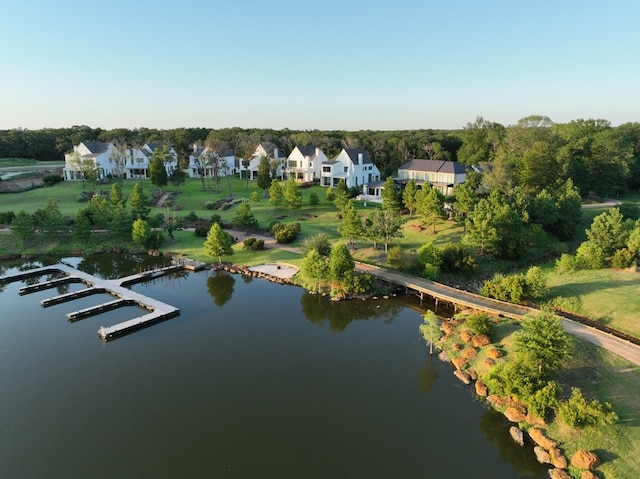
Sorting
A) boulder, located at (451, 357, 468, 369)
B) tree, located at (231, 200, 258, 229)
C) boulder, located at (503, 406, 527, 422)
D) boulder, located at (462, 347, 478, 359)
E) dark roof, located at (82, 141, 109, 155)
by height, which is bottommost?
boulder, located at (503, 406, 527, 422)

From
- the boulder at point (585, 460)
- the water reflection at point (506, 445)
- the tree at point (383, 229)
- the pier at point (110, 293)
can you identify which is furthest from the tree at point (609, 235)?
the pier at point (110, 293)

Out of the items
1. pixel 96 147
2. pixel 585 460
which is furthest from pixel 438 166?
pixel 96 147

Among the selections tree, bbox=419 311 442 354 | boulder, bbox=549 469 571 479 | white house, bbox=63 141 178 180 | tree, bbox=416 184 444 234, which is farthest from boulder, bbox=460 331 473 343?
white house, bbox=63 141 178 180

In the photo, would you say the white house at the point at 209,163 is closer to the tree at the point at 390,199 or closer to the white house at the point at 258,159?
the white house at the point at 258,159

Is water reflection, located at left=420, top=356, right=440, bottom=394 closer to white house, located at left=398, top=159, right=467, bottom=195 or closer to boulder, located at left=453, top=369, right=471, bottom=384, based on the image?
boulder, located at left=453, top=369, right=471, bottom=384

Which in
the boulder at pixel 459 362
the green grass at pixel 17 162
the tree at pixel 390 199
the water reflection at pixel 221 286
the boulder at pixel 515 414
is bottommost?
the boulder at pixel 515 414

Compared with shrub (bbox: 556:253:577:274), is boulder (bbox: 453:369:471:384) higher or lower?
lower

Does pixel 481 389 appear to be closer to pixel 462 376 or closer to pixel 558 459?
pixel 462 376
